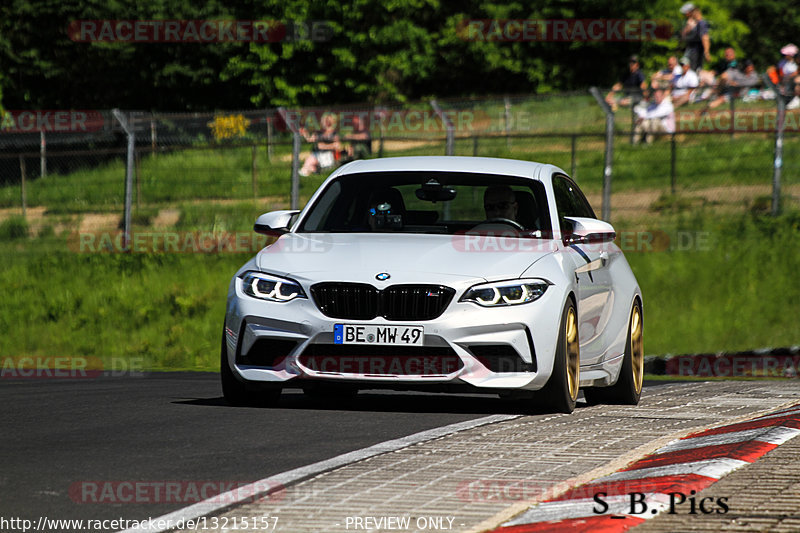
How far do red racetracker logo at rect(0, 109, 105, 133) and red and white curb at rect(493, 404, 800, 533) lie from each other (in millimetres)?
33327

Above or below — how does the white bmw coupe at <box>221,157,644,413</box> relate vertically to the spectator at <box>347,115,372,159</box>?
below

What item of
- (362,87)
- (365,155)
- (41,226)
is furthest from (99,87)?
(365,155)

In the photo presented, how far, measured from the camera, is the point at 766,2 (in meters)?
61.7

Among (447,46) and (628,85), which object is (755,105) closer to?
(628,85)

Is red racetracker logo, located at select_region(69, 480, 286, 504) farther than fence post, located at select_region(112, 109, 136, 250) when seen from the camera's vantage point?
No

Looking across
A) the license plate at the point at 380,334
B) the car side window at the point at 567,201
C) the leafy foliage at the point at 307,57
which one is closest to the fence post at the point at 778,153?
the car side window at the point at 567,201

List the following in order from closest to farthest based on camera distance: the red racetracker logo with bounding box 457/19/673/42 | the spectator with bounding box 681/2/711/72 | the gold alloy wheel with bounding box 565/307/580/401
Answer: the gold alloy wheel with bounding box 565/307/580/401, the spectator with bounding box 681/2/711/72, the red racetracker logo with bounding box 457/19/673/42

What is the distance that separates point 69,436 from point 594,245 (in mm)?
4102

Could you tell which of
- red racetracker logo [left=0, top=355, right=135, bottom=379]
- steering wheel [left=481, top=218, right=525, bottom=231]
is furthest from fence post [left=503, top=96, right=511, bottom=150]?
steering wheel [left=481, top=218, right=525, bottom=231]

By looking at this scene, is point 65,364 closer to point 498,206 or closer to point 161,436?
point 498,206

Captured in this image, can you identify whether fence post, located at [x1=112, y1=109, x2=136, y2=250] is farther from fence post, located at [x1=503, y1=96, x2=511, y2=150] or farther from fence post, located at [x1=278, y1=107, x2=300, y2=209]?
fence post, located at [x1=503, y1=96, x2=511, y2=150]

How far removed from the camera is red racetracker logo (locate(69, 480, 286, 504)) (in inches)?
240

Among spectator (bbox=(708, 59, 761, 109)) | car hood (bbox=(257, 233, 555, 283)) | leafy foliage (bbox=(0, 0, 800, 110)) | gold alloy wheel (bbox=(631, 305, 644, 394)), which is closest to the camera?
car hood (bbox=(257, 233, 555, 283))

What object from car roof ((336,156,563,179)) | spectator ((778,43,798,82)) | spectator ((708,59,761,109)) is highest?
spectator ((778,43,798,82))
